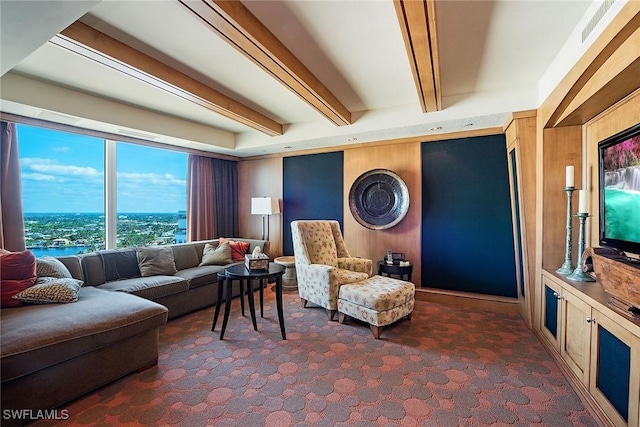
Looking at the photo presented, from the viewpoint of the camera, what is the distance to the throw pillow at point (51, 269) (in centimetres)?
263

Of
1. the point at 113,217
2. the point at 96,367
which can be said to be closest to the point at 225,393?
the point at 96,367

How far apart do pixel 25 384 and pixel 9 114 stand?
292cm

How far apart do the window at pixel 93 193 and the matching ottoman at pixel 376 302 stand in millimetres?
3346

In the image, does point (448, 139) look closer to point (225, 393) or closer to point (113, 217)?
point (225, 393)

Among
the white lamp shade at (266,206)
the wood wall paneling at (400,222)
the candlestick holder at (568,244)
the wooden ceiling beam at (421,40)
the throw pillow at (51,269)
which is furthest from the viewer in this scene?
the white lamp shade at (266,206)

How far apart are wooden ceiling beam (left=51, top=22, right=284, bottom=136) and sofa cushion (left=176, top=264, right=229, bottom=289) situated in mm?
1996

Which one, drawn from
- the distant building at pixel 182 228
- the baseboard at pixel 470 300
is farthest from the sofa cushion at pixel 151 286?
the baseboard at pixel 470 300

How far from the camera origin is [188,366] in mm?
2336

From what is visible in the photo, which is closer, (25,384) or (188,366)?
(25,384)

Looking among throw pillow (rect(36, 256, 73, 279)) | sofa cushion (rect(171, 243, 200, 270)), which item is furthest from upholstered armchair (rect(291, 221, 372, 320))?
throw pillow (rect(36, 256, 73, 279))

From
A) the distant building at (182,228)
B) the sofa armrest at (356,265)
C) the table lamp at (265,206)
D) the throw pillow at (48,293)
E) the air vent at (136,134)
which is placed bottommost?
the sofa armrest at (356,265)

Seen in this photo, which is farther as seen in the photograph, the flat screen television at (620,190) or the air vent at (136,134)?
the air vent at (136,134)

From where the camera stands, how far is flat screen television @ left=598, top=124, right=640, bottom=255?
1.87 m

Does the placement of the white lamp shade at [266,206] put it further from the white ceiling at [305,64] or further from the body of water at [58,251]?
the body of water at [58,251]
